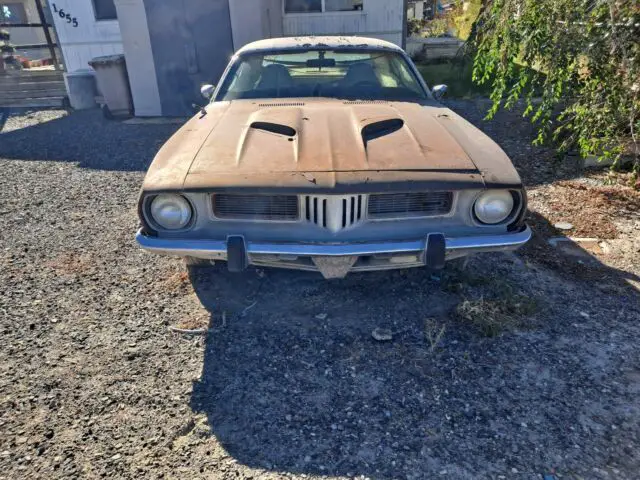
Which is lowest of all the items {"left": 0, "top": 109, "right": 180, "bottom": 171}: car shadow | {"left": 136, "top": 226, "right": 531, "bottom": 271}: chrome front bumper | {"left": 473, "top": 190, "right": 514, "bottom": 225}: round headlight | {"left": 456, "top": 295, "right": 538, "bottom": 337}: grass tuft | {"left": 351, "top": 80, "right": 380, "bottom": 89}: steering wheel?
{"left": 0, "top": 109, "right": 180, "bottom": 171}: car shadow

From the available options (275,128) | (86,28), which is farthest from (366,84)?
(86,28)

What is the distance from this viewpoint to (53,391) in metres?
2.38

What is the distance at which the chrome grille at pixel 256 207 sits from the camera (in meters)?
2.58

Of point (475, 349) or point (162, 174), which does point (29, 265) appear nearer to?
point (162, 174)

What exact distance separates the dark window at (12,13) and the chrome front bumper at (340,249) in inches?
732

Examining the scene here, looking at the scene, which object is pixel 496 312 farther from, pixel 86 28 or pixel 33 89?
pixel 33 89

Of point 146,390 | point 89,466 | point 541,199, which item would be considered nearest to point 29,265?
point 146,390

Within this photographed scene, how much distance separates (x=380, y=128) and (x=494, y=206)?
0.91 meters

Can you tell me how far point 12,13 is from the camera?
16.9 meters

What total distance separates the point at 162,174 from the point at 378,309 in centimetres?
157

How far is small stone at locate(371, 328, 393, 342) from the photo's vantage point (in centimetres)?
271

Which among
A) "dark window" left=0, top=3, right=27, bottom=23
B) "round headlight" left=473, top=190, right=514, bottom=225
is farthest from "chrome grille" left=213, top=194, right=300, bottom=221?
"dark window" left=0, top=3, right=27, bottom=23

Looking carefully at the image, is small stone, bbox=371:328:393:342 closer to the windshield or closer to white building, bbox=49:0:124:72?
the windshield

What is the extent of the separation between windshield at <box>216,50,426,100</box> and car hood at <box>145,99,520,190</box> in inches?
16.4
